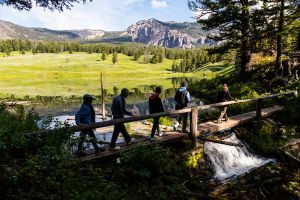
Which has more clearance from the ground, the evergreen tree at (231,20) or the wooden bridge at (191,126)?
the evergreen tree at (231,20)

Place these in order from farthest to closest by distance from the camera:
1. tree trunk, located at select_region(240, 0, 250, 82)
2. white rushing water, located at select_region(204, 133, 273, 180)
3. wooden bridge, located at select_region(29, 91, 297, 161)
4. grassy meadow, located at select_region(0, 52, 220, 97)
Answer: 1. grassy meadow, located at select_region(0, 52, 220, 97)
2. tree trunk, located at select_region(240, 0, 250, 82)
3. white rushing water, located at select_region(204, 133, 273, 180)
4. wooden bridge, located at select_region(29, 91, 297, 161)

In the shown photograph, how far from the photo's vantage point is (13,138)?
25.5 ft

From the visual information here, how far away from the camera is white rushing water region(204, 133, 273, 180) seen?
15.2m

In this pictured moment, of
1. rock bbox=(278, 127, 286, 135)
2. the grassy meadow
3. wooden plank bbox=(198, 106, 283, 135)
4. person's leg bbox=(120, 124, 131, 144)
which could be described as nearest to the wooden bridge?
wooden plank bbox=(198, 106, 283, 135)

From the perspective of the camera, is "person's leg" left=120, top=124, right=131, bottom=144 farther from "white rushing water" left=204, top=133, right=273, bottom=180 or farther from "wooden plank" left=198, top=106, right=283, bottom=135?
"wooden plank" left=198, top=106, right=283, bottom=135

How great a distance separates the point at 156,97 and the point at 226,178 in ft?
14.4

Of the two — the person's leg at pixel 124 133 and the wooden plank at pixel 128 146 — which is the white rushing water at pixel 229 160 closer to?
the wooden plank at pixel 128 146

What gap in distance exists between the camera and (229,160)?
53.3ft

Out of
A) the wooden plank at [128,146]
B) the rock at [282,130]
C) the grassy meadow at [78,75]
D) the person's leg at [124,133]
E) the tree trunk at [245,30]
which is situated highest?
the tree trunk at [245,30]

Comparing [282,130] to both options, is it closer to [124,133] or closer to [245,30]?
[124,133]

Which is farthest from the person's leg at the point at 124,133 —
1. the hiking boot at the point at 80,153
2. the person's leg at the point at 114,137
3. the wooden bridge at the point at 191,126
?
the hiking boot at the point at 80,153

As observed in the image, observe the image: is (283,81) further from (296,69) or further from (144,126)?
(144,126)

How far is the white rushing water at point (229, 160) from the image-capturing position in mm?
15234

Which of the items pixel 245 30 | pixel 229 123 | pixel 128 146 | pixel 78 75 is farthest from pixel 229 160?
pixel 78 75
